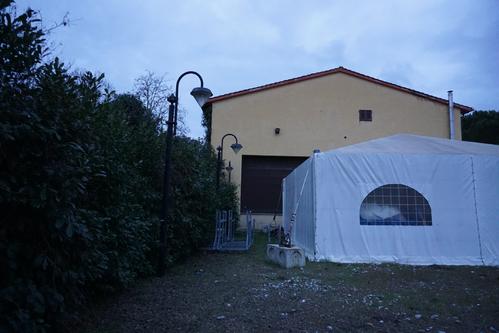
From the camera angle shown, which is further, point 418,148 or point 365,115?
point 365,115

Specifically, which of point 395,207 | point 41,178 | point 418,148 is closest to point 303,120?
point 418,148

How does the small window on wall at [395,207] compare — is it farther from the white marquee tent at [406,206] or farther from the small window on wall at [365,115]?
the small window on wall at [365,115]

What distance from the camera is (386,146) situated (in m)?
7.68

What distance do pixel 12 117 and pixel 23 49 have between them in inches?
22.4

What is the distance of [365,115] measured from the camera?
16.0 m

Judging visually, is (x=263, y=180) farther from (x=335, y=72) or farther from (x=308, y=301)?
(x=308, y=301)

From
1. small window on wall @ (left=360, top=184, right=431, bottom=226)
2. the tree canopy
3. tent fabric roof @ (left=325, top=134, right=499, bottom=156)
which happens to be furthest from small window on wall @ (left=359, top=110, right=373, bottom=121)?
the tree canopy

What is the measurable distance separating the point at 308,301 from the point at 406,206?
3.71 metres

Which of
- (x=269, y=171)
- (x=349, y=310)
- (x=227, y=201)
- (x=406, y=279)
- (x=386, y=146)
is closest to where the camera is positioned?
(x=349, y=310)

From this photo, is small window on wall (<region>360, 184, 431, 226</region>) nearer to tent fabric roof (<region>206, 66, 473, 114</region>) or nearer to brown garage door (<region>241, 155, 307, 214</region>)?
brown garage door (<region>241, 155, 307, 214</region>)

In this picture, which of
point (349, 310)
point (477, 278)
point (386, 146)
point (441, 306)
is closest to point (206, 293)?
point (349, 310)

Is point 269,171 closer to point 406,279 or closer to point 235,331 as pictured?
point 406,279

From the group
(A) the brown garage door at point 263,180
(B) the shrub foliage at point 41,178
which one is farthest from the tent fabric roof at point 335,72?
(B) the shrub foliage at point 41,178

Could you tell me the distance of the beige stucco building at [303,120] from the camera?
1572 centimetres
